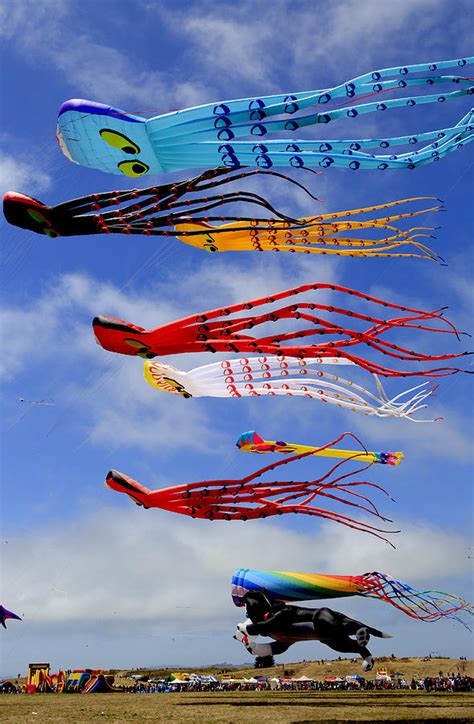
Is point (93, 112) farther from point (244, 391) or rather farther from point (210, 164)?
point (244, 391)

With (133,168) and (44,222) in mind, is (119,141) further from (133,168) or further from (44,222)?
(44,222)

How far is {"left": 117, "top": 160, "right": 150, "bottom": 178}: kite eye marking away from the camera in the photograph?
15.8 m

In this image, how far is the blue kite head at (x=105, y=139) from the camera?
1499 centimetres

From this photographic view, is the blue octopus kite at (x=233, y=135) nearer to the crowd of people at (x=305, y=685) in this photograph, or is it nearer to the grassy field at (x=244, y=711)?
the grassy field at (x=244, y=711)

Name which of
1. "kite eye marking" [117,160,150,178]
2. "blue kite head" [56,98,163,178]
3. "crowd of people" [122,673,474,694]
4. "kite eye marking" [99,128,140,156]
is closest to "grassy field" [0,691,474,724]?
"kite eye marking" [117,160,150,178]

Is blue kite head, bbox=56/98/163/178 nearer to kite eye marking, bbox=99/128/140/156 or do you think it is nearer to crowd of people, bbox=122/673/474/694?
kite eye marking, bbox=99/128/140/156

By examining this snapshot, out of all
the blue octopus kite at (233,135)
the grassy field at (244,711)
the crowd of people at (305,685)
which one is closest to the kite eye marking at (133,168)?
the blue octopus kite at (233,135)

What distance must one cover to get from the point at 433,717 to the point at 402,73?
17.4 meters

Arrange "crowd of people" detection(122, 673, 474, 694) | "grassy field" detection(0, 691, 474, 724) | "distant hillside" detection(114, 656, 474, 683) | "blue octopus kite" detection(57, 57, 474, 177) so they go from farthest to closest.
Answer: "distant hillside" detection(114, 656, 474, 683) < "crowd of people" detection(122, 673, 474, 694) < "grassy field" detection(0, 691, 474, 724) < "blue octopus kite" detection(57, 57, 474, 177)

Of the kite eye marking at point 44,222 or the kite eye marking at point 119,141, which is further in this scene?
the kite eye marking at point 44,222

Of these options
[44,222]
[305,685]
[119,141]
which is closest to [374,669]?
[305,685]

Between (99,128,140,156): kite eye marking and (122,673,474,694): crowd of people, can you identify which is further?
(122,673,474,694): crowd of people

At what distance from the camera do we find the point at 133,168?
52.4 feet

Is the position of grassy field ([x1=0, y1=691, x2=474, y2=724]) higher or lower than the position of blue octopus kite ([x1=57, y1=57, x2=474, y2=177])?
lower
